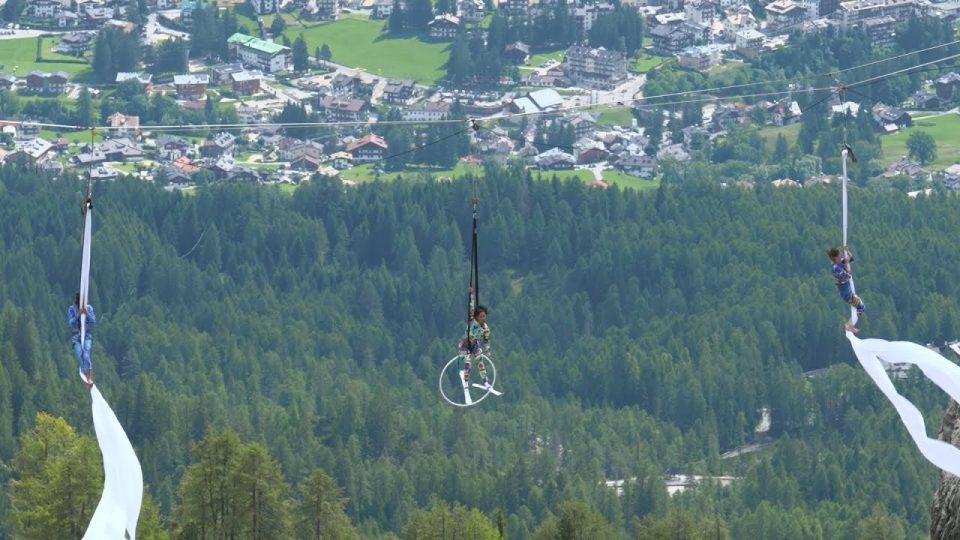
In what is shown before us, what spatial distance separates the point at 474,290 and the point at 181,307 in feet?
352

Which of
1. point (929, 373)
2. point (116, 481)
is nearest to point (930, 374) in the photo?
point (929, 373)

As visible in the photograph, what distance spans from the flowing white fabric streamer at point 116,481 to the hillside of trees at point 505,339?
39.0 m

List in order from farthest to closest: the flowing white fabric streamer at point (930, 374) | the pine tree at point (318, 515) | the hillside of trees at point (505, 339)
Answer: the hillside of trees at point (505, 339) < the pine tree at point (318, 515) < the flowing white fabric streamer at point (930, 374)

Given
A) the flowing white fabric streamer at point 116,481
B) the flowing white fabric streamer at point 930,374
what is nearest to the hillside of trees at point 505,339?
the flowing white fabric streamer at point 116,481

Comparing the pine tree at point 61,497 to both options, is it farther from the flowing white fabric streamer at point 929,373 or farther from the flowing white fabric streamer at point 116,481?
the flowing white fabric streamer at point 929,373

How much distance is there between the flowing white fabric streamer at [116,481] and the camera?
61.6 metres

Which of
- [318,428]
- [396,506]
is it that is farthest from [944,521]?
[318,428]

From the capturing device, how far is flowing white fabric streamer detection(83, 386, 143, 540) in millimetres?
61594

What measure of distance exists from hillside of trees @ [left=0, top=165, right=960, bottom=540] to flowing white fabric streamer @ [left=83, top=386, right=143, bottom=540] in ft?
128

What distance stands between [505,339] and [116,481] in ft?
366

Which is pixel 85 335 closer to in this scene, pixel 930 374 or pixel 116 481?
pixel 116 481

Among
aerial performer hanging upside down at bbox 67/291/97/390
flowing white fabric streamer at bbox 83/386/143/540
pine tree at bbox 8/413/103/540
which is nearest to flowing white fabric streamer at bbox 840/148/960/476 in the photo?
flowing white fabric streamer at bbox 83/386/143/540

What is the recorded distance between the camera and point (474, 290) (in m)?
70.8

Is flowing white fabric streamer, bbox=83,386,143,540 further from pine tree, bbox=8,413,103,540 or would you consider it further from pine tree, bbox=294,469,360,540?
pine tree, bbox=294,469,360,540
